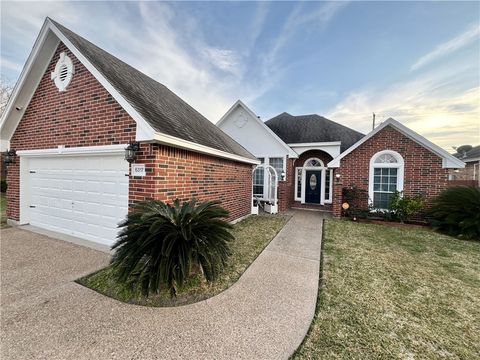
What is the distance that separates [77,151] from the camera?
5.25m

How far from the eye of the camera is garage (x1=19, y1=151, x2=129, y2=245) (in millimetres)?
4949

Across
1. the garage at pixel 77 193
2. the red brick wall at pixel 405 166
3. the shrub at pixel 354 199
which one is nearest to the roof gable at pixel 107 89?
the garage at pixel 77 193

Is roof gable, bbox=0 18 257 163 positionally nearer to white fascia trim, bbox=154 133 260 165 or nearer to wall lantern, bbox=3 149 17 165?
white fascia trim, bbox=154 133 260 165

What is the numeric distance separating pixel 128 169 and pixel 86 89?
7.88 feet

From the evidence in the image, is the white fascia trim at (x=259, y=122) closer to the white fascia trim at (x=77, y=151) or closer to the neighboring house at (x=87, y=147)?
the neighboring house at (x=87, y=147)

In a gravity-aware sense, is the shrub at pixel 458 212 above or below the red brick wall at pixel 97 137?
below

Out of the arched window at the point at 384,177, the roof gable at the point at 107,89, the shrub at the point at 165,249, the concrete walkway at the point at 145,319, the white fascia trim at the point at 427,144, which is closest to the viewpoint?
the concrete walkway at the point at 145,319

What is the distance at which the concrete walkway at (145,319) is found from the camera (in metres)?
2.17

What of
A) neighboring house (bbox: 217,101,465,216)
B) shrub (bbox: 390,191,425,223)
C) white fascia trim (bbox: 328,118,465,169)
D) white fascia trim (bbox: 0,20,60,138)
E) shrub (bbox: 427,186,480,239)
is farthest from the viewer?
neighboring house (bbox: 217,101,465,216)

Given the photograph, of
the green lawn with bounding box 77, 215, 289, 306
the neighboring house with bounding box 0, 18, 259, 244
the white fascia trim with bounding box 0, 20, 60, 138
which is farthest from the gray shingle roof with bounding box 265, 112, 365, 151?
the white fascia trim with bounding box 0, 20, 60, 138

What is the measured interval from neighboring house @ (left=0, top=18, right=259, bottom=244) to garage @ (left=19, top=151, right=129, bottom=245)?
0.03m

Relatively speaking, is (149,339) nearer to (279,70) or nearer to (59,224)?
(59,224)

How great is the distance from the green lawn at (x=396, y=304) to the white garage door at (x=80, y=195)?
468 centimetres

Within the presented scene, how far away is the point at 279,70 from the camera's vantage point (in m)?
11.1
